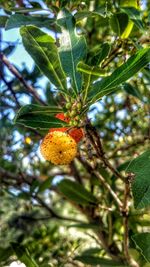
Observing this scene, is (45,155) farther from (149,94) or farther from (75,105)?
(149,94)

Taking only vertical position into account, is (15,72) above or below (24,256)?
above

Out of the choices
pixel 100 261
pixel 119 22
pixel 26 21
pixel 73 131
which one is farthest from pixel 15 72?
pixel 100 261

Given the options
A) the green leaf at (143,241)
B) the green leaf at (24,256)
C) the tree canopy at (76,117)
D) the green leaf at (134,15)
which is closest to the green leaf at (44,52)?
the tree canopy at (76,117)

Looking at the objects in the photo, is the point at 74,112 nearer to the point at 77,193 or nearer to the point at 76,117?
the point at 76,117

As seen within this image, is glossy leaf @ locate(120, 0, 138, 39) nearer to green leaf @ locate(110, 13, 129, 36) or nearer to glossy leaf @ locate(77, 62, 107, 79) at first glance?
green leaf @ locate(110, 13, 129, 36)

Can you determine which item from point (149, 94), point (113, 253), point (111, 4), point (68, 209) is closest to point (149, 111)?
point (149, 94)

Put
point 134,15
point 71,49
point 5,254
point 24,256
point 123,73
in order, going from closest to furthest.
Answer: point 123,73, point 71,49, point 134,15, point 24,256, point 5,254

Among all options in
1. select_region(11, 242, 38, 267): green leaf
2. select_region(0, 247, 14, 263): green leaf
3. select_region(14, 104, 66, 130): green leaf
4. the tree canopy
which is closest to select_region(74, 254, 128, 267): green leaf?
the tree canopy

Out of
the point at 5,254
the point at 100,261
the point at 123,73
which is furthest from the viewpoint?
the point at 5,254
